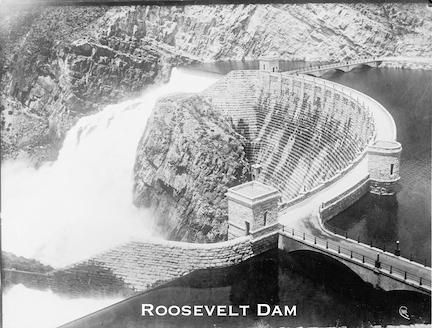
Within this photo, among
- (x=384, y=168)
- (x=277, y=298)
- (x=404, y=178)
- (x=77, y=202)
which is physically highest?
(x=384, y=168)

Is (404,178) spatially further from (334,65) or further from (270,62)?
(334,65)

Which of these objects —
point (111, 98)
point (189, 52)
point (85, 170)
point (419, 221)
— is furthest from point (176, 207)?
point (419, 221)

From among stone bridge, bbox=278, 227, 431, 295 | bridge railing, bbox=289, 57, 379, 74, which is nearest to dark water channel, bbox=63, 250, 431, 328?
stone bridge, bbox=278, 227, 431, 295

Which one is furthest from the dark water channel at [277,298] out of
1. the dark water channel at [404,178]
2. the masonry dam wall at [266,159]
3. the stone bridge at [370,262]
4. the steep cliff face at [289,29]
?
the steep cliff face at [289,29]

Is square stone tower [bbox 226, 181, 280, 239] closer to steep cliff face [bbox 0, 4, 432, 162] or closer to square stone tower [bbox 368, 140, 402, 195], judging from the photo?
square stone tower [bbox 368, 140, 402, 195]

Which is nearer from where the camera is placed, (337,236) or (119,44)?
(337,236)

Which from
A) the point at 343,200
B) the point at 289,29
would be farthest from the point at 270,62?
the point at 343,200

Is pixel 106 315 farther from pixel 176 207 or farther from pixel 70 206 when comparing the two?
pixel 176 207
